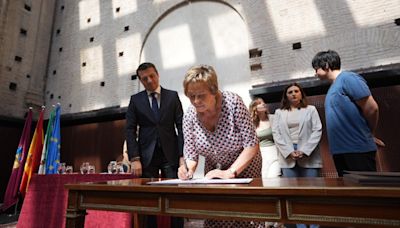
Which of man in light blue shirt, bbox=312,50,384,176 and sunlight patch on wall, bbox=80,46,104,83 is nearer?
man in light blue shirt, bbox=312,50,384,176

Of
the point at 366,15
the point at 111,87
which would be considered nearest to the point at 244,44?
the point at 366,15

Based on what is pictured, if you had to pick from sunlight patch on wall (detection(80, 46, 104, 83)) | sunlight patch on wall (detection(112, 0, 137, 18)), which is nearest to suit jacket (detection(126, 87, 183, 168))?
sunlight patch on wall (detection(80, 46, 104, 83))

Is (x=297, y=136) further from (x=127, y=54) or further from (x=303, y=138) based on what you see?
(x=127, y=54)

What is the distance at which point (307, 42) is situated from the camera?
14.8 ft

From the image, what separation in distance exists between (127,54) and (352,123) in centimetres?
533

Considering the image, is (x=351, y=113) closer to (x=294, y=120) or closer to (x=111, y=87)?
(x=294, y=120)

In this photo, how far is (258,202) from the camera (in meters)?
0.92

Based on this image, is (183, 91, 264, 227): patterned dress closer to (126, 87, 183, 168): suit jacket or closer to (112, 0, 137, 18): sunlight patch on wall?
(126, 87, 183, 168): suit jacket

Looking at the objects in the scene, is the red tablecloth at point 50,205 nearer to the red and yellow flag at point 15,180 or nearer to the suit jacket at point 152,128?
the suit jacket at point 152,128

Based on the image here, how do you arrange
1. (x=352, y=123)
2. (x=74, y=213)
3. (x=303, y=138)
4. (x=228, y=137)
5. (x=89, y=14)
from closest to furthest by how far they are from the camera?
(x=74, y=213)
(x=228, y=137)
(x=352, y=123)
(x=303, y=138)
(x=89, y=14)

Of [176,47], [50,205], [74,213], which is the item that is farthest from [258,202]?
[176,47]

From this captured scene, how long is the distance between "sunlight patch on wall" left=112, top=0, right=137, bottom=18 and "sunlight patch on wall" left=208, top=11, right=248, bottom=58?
2241mm

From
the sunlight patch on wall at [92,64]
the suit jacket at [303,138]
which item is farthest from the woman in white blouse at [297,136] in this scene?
the sunlight patch on wall at [92,64]

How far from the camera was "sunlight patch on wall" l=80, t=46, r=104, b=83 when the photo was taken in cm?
644
